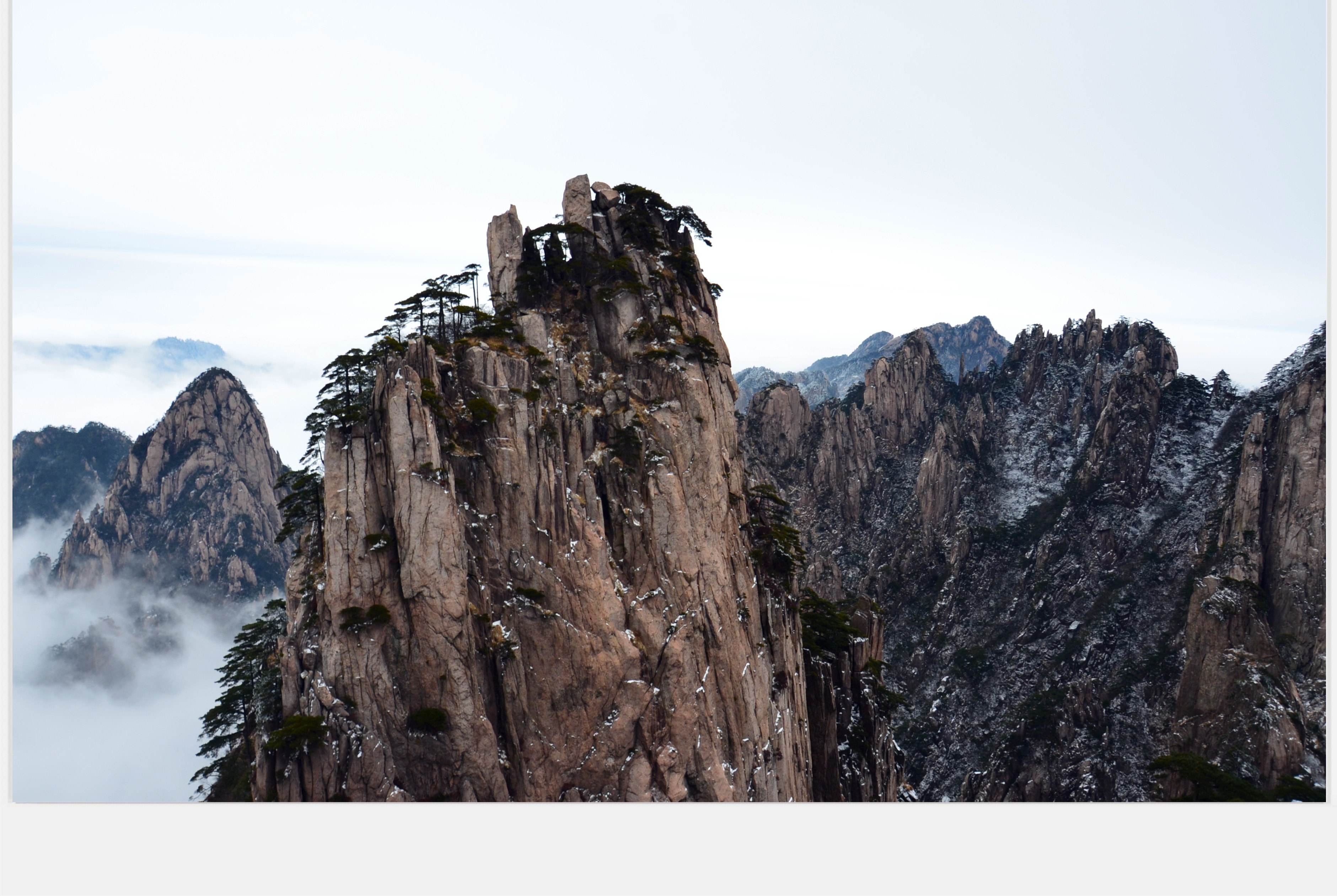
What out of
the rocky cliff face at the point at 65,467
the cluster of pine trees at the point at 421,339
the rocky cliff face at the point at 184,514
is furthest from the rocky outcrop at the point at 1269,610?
the rocky cliff face at the point at 65,467

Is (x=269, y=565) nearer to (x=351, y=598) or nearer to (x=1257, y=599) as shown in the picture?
(x=351, y=598)

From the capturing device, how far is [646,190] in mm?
49969

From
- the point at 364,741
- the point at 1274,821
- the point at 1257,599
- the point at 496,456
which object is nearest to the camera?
the point at 1274,821

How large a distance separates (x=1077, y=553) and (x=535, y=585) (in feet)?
351

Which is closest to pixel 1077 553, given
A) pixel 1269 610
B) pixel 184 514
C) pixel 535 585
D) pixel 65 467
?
pixel 1269 610

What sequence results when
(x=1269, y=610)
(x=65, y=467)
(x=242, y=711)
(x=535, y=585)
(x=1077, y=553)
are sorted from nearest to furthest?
(x=535, y=585), (x=242, y=711), (x=1269, y=610), (x=1077, y=553), (x=65, y=467)

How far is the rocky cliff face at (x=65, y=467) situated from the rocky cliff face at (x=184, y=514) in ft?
49.3

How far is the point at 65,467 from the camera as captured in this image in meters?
178

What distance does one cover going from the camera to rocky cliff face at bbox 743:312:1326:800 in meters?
76.9

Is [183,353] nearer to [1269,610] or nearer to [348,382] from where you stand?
[348,382]

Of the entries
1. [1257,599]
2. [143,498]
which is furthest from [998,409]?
[143,498]

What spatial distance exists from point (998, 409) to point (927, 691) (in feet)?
197

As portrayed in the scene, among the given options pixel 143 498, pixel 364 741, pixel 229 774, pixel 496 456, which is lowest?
pixel 229 774

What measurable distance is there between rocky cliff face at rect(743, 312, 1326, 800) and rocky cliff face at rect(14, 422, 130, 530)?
146 m
